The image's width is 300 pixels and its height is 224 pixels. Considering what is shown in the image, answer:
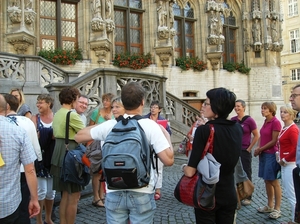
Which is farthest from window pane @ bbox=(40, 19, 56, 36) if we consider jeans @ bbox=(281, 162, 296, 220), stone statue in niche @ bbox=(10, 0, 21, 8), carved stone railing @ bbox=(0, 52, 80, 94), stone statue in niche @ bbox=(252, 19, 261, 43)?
jeans @ bbox=(281, 162, 296, 220)

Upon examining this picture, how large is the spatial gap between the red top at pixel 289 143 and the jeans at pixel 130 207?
98.6 inches

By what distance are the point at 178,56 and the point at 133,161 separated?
48.0 ft

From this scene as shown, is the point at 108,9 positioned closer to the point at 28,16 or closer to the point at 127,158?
the point at 28,16

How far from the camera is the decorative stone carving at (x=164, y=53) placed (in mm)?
14953

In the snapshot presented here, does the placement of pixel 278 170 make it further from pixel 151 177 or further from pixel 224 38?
pixel 224 38

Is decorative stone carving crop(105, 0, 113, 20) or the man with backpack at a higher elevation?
decorative stone carving crop(105, 0, 113, 20)

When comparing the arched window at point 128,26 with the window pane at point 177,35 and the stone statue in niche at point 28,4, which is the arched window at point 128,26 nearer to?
the window pane at point 177,35

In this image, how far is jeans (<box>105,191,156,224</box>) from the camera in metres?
2.41

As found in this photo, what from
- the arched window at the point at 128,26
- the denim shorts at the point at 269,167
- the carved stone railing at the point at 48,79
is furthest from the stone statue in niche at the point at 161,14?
the denim shorts at the point at 269,167

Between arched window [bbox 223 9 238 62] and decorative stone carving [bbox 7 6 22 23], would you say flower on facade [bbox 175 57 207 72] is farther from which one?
decorative stone carving [bbox 7 6 22 23]

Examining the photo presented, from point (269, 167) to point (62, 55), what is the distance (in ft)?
33.0

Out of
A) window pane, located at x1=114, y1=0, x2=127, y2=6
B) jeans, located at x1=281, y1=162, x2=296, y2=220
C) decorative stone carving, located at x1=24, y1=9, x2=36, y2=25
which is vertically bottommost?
jeans, located at x1=281, y1=162, x2=296, y2=220

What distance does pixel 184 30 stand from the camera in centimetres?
1669

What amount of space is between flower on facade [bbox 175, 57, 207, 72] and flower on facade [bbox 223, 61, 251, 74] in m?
1.57
